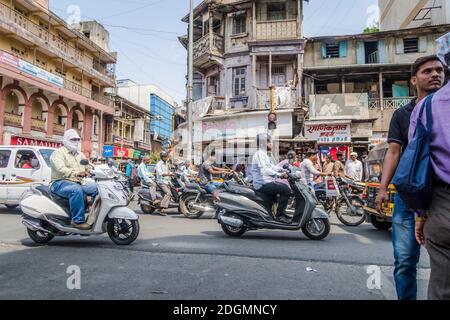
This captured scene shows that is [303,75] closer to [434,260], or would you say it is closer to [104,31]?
[434,260]

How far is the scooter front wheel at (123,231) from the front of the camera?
5281mm

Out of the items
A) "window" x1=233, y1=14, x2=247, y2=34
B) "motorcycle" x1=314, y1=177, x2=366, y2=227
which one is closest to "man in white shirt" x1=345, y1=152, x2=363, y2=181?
"motorcycle" x1=314, y1=177, x2=366, y2=227

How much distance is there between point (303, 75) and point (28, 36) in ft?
59.0

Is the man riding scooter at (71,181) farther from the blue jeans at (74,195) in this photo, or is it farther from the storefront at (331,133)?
the storefront at (331,133)

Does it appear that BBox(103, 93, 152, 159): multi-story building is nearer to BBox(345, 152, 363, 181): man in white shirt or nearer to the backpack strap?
BBox(345, 152, 363, 181): man in white shirt

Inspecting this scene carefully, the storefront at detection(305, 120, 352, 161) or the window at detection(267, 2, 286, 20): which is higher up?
the window at detection(267, 2, 286, 20)

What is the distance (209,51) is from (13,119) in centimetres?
1355

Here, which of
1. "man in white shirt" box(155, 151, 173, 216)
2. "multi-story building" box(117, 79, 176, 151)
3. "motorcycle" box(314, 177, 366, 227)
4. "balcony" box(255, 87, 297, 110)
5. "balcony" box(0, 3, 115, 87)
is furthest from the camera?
"multi-story building" box(117, 79, 176, 151)

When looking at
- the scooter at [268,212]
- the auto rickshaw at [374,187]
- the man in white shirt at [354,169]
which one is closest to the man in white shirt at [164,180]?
the scooter at [268,212]

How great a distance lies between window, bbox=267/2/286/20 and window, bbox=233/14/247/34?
4.77ft

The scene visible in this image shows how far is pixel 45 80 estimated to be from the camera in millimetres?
→ 23719

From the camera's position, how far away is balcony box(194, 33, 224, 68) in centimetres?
2073

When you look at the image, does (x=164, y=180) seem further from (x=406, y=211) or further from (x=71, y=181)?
(x=406, y=211)

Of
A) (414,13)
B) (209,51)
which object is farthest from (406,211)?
(414,13)
